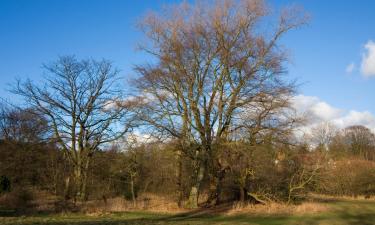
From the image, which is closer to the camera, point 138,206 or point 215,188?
point 138,206

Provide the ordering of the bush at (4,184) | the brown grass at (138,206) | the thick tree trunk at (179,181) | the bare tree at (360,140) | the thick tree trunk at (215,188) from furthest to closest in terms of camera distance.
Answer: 1. the bare tree at (360,140)
2. the bush at (4,184)
3. the thick tree trunk at (179,181)
4. the thick tree trunk at (215,188)
5. the brown grass at (138,206)

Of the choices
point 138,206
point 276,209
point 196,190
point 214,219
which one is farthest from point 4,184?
point 276,209

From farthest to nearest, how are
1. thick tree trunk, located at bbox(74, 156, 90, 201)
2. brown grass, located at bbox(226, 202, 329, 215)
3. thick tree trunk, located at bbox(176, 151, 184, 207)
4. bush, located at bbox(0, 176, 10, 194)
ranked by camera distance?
thick tree trunk, located at bbox(74, 156, 90, 201) → bush, located at bbox(0, 176, 10, 194) → thick tree trunk, located at bbox(176, 151, 184, 207) → brown grass, located at bbox(226, 202, 329, 215)

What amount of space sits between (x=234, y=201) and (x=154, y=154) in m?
5.91

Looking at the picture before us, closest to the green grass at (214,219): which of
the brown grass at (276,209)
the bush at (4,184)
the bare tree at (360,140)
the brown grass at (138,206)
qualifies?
the brown grass at (276,209)

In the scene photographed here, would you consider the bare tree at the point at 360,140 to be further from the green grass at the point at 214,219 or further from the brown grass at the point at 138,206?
the brown grass at the point at 138,206

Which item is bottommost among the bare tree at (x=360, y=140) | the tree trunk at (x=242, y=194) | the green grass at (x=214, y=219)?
the green grass at (x=214, y=219)

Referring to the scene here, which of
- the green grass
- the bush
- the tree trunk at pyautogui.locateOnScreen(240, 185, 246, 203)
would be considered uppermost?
the bush

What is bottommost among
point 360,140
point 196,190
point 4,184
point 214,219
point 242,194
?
point 214,219

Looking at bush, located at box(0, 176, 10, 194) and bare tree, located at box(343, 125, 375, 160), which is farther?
bare tree, located at box(343, 125, 375, 160)

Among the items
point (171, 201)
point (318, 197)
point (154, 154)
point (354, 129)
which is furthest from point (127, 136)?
point (354, 129)

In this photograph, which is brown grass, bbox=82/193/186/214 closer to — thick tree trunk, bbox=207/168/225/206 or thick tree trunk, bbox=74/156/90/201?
thick tree trunk, bbox=207/168/225/206

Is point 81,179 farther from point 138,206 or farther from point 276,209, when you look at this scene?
point 276,209

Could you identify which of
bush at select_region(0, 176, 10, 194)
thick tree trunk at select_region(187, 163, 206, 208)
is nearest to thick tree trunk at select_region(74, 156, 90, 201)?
bush at select_region(0, 176, 10, 194)
